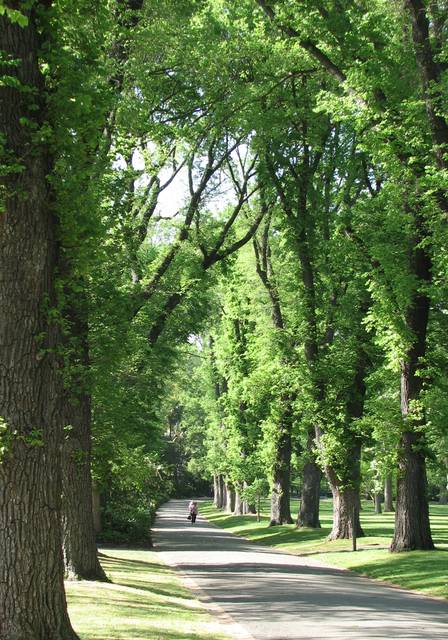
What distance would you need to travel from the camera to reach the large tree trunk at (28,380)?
705 centimetres

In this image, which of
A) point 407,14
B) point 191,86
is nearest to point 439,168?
point 407,14

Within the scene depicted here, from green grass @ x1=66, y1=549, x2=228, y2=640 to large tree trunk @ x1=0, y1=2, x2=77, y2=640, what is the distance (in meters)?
1.77

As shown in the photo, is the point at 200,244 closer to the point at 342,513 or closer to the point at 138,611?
the point at 342,513

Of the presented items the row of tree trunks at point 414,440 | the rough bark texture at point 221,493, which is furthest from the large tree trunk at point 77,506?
the rough bark texture at point 221,493

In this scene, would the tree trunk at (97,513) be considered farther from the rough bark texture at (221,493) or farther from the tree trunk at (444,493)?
the tree trunk at (444,493)

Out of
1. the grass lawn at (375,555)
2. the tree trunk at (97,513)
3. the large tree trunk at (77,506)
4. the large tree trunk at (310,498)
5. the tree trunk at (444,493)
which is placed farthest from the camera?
the tree trunk at (444,493)

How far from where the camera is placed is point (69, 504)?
14.4 m

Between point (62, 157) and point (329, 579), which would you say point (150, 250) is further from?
point (62, 157)

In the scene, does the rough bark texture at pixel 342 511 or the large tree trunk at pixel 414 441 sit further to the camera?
the rough bark texture at pixel 342 511

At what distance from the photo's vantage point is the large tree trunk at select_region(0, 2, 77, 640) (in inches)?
278

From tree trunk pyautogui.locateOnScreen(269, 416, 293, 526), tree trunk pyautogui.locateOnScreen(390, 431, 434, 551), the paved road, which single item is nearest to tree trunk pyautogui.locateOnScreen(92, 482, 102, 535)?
the paved road

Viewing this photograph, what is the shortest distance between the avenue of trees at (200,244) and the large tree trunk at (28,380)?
0.02 meters

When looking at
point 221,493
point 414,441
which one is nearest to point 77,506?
point 414,441

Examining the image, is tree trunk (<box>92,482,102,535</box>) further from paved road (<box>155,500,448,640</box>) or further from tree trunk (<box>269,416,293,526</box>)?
tree trunk (<box>269,416,293,526</box>)
